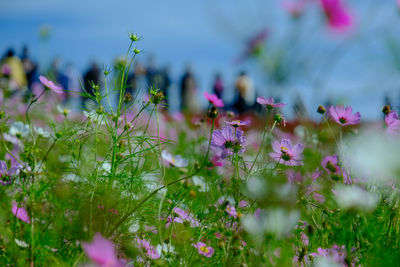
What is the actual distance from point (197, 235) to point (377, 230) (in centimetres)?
34

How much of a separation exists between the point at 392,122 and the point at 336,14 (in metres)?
0.28

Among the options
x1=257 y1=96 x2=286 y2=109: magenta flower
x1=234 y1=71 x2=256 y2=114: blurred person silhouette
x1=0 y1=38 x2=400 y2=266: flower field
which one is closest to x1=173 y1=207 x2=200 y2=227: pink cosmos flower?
x1=0 y1=38 x2=400 y2=266: flower field

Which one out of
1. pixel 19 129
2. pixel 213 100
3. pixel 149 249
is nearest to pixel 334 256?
pixel 149 249

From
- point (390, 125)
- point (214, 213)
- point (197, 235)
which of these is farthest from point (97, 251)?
point (390, 125)

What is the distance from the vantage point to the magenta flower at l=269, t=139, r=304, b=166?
838 millimetres

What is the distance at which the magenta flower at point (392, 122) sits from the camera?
0.88 meters

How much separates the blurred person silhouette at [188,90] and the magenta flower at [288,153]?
6614 millimetres

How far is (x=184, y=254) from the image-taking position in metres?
0.75

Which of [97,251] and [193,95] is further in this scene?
[193,95]

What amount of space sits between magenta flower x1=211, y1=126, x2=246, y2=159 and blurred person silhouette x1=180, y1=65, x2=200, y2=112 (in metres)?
6.62

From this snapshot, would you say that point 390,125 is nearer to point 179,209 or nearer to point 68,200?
point 179,209

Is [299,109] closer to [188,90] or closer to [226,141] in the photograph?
[226,141]

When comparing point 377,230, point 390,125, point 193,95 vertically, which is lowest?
point 377,230

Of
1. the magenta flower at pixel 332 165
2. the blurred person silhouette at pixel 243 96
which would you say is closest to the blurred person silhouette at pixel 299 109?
the magenta flower at pixel 332 165
